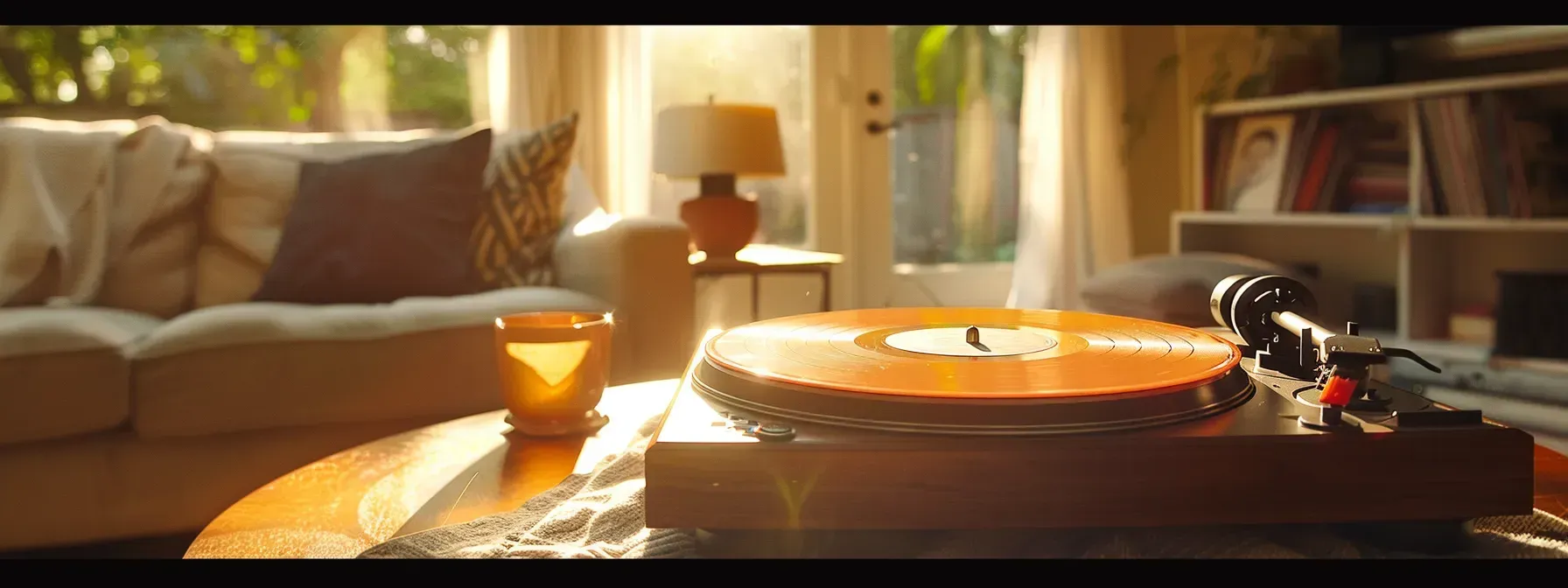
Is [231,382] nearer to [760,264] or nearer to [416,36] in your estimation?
[760,264]

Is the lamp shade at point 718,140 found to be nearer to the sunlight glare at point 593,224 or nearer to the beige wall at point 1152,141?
the sunlight glare at point 593,224

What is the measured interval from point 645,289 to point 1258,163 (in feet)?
6.80

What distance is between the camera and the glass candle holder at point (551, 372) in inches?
33.2

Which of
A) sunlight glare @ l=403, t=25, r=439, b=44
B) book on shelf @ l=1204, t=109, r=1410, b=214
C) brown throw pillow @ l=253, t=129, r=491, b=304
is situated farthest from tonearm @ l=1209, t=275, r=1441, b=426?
sunlight glare @ l=403, t=25, r=439, b=44

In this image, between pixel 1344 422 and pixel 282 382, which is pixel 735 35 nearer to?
pixel 282 382

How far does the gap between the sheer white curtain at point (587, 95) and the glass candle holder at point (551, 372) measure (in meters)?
2.23

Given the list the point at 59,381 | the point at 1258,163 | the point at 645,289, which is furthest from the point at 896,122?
the point at 59,381

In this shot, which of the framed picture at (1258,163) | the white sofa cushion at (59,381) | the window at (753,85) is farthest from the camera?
the window at (753,85)

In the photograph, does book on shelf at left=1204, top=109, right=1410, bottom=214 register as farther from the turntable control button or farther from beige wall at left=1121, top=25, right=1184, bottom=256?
the turntable control button

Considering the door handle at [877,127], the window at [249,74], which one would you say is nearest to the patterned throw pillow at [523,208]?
the window at [249,74]

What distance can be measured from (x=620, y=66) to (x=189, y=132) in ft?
4.01

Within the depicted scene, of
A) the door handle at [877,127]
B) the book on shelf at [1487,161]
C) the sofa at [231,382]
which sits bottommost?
the sofa at [231,382]

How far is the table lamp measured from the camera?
93.2 inches

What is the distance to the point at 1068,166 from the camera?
3418mm
